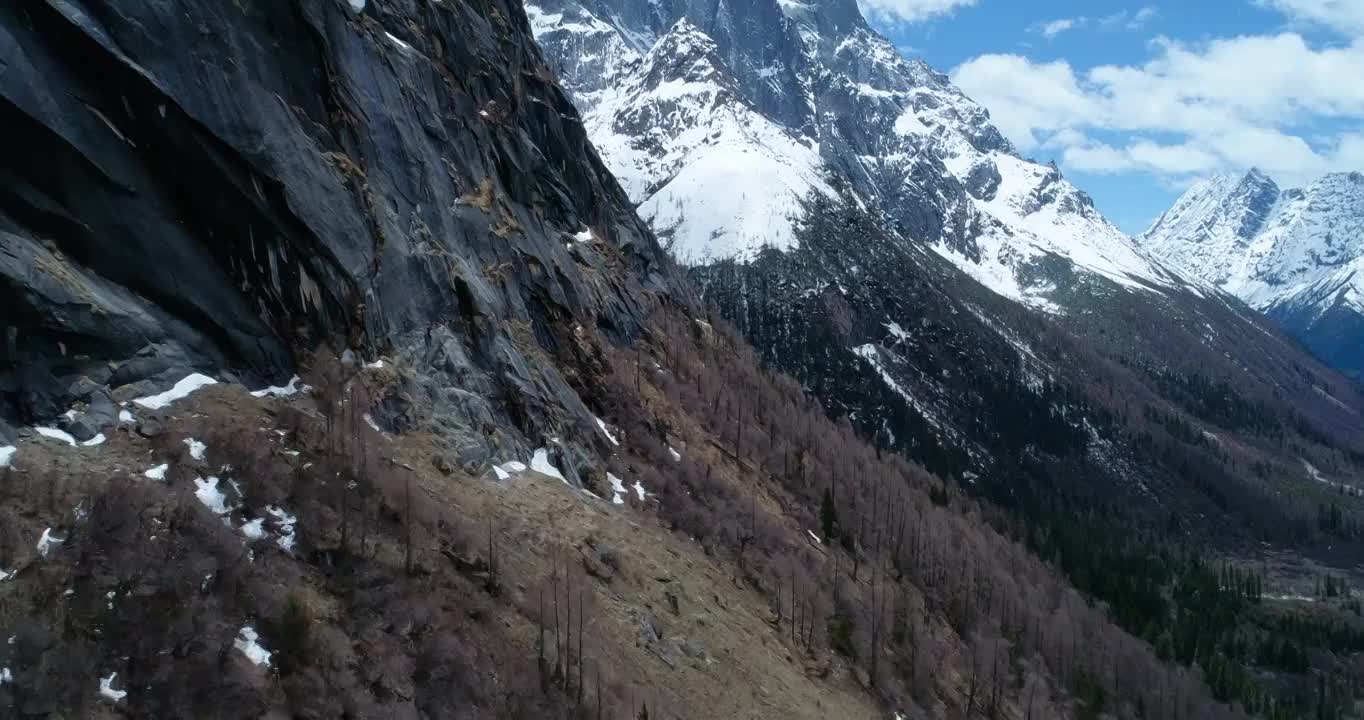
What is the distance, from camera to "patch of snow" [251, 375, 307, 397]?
3719cm

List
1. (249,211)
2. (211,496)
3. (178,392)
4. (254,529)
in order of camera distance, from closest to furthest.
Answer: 1. (211,496)
2. (254,529)
3. (178,392)
4. (249,211)

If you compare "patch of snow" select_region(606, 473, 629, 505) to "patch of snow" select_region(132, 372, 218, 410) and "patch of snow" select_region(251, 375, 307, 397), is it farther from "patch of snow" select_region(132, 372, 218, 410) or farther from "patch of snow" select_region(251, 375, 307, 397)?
"patch of snow" select_region(132, 372, 218, 410)

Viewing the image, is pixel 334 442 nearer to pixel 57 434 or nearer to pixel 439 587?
pixel 439 587

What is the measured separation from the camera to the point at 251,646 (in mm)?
25250

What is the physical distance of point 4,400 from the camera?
90.2ft

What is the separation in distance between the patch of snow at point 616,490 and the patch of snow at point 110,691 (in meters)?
32.2

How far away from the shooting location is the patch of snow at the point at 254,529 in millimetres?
29453

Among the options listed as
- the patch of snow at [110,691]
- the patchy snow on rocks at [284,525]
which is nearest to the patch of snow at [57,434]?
the patchy snow on rocks at [284,525]

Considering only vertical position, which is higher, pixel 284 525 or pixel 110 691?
pixel 284 525

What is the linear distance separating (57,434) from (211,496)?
16.9 feet

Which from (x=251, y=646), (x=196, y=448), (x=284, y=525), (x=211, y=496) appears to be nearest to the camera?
(x=251, y=646)

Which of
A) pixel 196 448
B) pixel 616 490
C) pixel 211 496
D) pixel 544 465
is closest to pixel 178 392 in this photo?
pixel 196 448

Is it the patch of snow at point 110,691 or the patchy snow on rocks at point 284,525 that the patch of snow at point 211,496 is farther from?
the patch of snow at point 110,691

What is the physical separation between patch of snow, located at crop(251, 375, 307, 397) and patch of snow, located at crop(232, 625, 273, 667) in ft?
45.9
